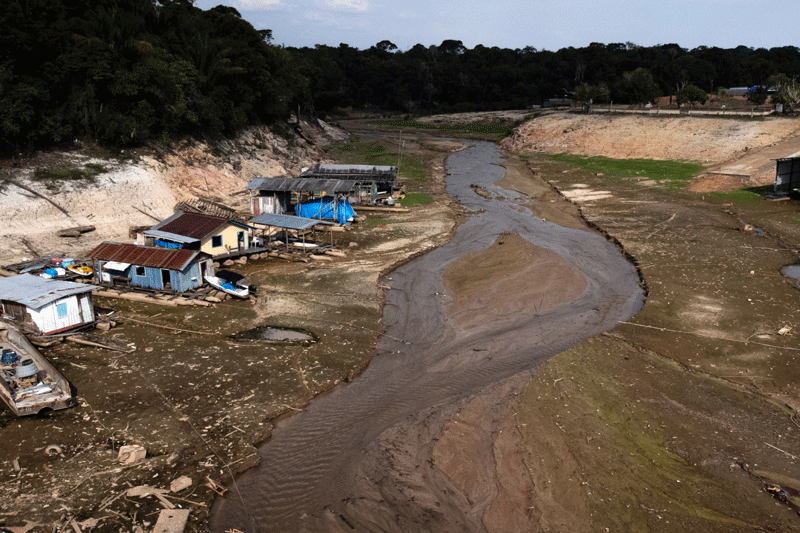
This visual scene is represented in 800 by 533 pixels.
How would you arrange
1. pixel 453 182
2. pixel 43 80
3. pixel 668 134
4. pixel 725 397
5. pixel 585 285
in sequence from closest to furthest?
pixel 725 397
pixel 585 285
pixel 43 80
pixel 453 182
pixel 668 134

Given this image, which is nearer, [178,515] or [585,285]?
[178,515]

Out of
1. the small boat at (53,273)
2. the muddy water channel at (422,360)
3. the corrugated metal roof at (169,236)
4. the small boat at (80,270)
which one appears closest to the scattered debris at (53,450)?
the muddy water channel at (422,360)

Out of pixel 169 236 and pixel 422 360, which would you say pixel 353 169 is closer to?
pixel 169 236

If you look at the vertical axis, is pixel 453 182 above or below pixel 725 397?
above

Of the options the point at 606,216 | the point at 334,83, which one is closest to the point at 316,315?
the point at 606,216

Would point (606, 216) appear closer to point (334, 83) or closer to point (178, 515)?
point (178, 515)

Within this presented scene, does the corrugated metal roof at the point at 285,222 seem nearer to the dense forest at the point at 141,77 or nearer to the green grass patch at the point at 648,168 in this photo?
the dense forest at the point at 141,77

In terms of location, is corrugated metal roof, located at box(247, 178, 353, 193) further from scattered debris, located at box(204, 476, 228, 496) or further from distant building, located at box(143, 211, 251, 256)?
scattered debris, located at box(204, 476, 228, 496)

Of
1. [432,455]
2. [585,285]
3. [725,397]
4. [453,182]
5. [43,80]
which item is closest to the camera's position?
[432,455]
